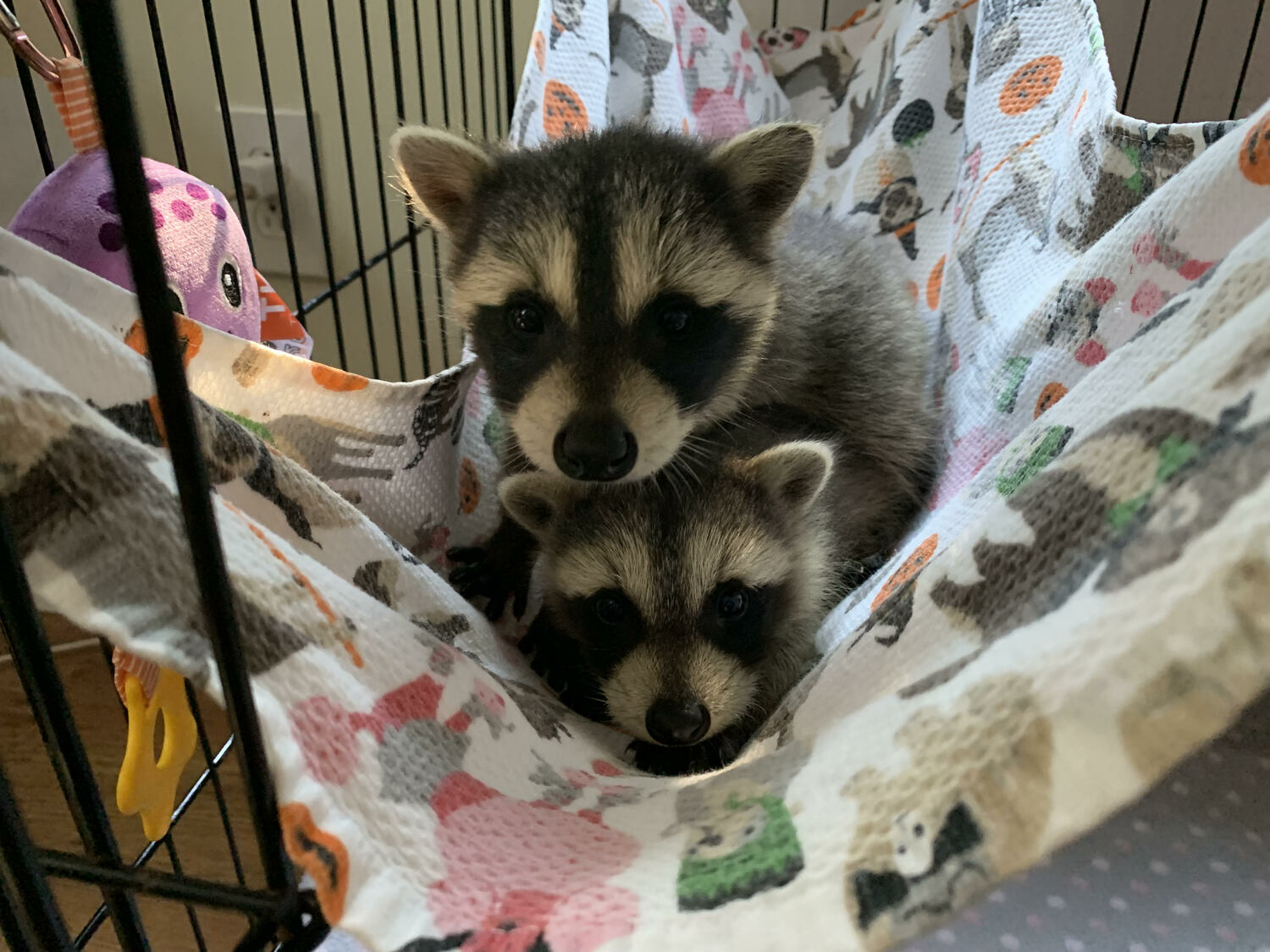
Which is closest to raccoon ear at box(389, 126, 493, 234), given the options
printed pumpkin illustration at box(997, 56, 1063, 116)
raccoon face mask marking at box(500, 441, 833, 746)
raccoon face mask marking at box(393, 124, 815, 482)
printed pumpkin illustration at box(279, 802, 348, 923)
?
raccoon face mask marking at box(393, 124, 815, 482)

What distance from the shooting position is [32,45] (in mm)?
1051

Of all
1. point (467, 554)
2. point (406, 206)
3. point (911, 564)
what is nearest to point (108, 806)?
point (467, 554)

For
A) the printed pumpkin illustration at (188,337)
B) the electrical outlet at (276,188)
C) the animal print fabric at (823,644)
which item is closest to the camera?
the animal print fabric at (823,644)

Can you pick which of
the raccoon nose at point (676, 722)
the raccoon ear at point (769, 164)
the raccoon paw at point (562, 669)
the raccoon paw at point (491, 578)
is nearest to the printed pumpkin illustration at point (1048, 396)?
the raccoon ear at point (769, 164)

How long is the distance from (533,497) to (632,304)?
310 mm

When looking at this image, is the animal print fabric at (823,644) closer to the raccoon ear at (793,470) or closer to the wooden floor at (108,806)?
the raccoon ear at (793,470)

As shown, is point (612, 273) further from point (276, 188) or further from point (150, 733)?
point (276, 188)

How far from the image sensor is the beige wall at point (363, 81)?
218 cm

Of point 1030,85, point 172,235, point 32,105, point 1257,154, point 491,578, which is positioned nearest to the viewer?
point 1257,154

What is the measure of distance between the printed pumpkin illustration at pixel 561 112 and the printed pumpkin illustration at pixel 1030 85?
0.74m

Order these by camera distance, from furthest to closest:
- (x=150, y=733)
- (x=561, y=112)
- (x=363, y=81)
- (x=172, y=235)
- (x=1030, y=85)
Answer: (x=363, y=81) → (x=561, y=112) → (x=1030, y=85) → (x=172, y=235) → (x=150, y=733)

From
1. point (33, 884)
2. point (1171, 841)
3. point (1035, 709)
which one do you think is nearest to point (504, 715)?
point (33, 884)

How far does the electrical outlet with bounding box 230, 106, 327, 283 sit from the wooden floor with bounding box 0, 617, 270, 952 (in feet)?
3.48

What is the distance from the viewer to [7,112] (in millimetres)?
2199
